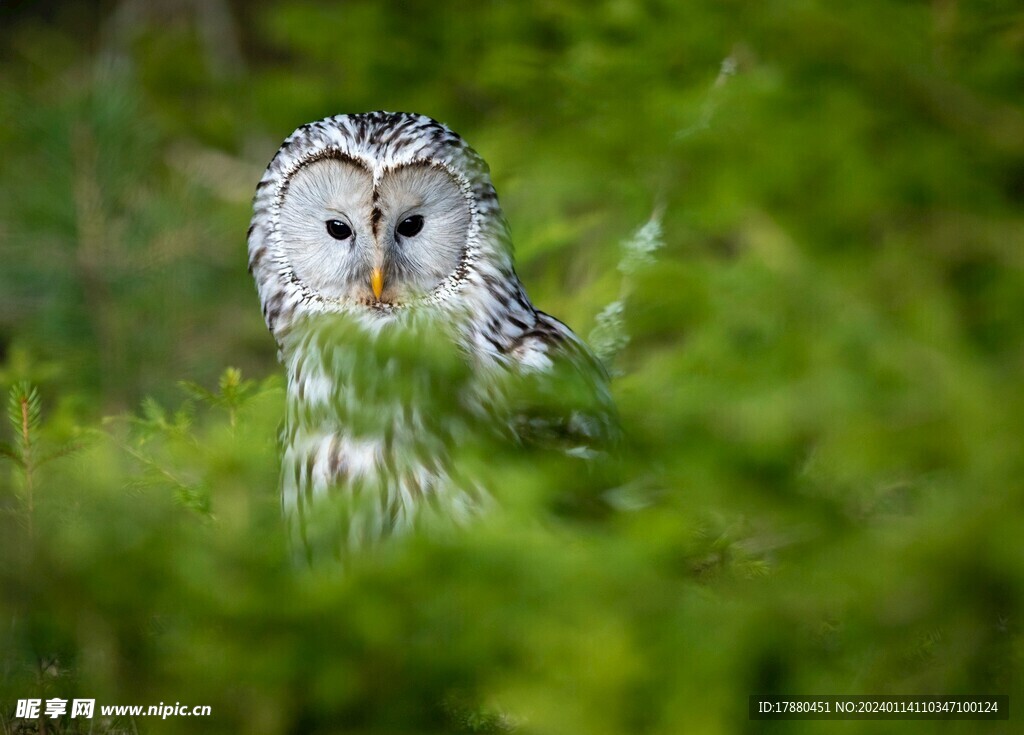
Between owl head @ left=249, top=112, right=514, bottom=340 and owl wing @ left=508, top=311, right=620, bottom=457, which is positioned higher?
owl head @ left=249, top=112, right=514, bottom=340

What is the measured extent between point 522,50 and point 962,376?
1428mm

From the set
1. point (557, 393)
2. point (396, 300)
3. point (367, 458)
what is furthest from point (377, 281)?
point (557, 393)

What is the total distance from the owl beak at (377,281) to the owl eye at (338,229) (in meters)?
0.14

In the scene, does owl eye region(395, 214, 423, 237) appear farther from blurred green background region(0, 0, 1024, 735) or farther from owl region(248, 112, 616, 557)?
blurred green background region(0, 0, 1024, 735)

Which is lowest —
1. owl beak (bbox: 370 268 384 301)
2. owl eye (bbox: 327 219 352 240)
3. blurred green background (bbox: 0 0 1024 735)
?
blurred green background (bbox: 0 0 1024 735)

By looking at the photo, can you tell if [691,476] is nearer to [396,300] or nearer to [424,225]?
[396,300]

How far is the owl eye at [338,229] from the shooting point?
6.89ft

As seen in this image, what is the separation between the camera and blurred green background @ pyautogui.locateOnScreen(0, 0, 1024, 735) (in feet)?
2.96

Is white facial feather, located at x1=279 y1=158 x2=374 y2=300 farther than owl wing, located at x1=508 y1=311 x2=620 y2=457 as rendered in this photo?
Yes

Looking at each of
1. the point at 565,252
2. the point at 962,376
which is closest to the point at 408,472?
the point at 962,376

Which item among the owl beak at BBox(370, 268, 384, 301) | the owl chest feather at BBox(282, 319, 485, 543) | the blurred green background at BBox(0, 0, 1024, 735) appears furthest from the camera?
the owl beak at BBox(370, 268, 384, 301)

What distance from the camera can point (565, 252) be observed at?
325 cm

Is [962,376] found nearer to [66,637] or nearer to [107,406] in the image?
[66,637]

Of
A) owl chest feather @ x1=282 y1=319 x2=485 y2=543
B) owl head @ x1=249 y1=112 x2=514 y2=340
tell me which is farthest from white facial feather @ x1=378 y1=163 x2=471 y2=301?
owl chest feather @ x1=282 y1=319 x2=485 y2=543
